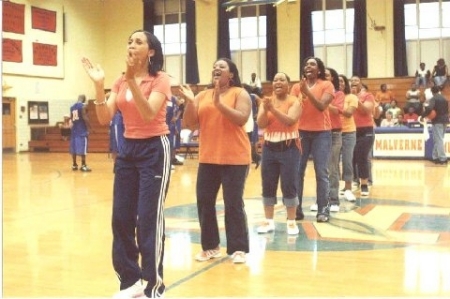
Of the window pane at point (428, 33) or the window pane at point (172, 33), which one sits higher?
the window pane at point (172, 33)

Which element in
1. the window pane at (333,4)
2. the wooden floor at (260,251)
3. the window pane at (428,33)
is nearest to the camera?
→ the wooden floor at (260,251)

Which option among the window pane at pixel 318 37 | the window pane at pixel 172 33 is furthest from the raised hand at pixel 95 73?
the window pane at pixel 172 33

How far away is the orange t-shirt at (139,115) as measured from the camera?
361cm

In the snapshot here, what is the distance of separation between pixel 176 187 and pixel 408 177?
4.64 meters

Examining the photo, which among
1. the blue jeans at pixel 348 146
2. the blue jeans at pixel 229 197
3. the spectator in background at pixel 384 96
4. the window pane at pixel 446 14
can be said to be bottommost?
the blue jeans at pixel 229 197

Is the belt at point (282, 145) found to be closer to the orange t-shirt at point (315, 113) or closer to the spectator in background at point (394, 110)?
the orange t-shirt at point (315, 113)

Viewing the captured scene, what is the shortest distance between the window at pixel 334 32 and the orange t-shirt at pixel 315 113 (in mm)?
17797

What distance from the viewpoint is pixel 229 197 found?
4.89 meters

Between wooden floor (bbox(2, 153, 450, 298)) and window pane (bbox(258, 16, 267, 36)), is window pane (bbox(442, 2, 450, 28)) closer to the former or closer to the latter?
window pane (bbox(258, 16, 267, 36))

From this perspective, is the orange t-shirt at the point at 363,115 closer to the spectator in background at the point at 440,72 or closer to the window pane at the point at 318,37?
the spectator in background at the point at 440,72

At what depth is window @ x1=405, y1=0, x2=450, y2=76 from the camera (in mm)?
22625

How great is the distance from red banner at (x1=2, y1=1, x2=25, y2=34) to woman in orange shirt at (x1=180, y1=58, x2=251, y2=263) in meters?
19.8

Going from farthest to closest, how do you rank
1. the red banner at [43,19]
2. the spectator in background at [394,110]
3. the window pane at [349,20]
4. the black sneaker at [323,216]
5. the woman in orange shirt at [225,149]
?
the red banner at [43,19] < the window pane at [349,20] < the spectator in background at [394,110] < the black sneaker at [323,216] < the woman in orange shirt at [225,149]

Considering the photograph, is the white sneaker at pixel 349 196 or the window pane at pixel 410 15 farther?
the window pane at pixel 410 15
